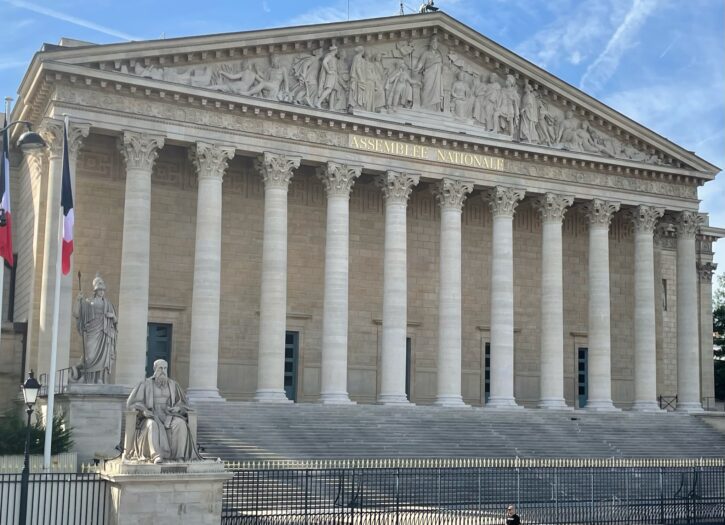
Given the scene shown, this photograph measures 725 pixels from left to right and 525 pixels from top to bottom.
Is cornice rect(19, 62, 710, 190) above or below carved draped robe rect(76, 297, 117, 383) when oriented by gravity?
above

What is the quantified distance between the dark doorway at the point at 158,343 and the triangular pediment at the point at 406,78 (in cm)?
973

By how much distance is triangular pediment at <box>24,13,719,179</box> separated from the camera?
1448 inches

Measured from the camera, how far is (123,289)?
3525cm

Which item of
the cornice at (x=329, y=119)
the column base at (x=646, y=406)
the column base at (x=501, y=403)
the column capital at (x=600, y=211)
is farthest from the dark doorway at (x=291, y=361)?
the column base at (x=646, y=406)

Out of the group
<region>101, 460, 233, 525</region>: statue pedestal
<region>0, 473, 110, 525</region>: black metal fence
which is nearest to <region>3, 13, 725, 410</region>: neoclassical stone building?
<region>0, 473, 110, 525</region>: black metal fence

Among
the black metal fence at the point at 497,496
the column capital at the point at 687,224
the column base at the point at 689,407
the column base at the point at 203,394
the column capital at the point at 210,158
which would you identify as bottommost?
the black metal fence at the point at 497,496

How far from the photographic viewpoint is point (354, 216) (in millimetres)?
44562

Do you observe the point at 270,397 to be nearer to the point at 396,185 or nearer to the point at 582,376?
the point at 396,185

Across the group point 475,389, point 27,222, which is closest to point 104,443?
point 27,222

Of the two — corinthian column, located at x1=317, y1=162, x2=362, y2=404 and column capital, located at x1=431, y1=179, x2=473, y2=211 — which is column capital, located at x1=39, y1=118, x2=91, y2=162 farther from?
column capital, located at x1=431, y1=179, x2=473, y2=211

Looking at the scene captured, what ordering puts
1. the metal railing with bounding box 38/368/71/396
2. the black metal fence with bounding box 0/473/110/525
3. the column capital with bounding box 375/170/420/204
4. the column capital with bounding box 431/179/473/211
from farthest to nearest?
the column capital with bounding box 431/179/473/211, the column capital with bounding box 375/170/420/204, the metal railing with bounding box 38/368/71/396, the black metal fence with bounding box 0/473/110/525

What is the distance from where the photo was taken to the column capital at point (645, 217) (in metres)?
46.2

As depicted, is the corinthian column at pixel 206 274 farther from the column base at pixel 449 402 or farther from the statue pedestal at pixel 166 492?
the statue pedestal at pixel 166 492

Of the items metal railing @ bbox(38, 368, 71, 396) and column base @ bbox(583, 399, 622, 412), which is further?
column base @ bbox(583, 399, 622, 412)
